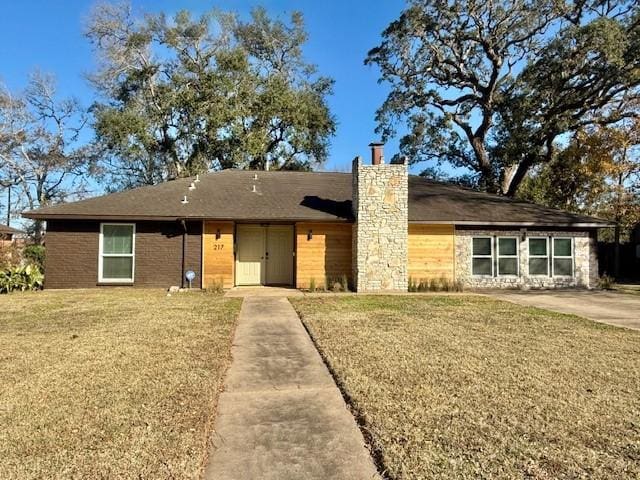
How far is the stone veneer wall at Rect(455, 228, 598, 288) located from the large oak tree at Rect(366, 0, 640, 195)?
24.7 ft

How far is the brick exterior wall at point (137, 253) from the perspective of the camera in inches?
533

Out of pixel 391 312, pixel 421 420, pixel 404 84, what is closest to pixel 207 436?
pixel 421 420

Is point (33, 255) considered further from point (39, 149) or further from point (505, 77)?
point (505, 77)

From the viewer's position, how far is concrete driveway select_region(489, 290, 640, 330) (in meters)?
9.09

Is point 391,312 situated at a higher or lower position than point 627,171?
lower

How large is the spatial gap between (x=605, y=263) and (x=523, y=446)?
22497 mm

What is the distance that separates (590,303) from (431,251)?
4.70 meters

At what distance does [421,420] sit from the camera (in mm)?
3625

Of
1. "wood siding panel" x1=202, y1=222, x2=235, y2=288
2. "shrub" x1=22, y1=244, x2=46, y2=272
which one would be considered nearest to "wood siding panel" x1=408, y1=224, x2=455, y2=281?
"wood siding panel" x1=202, y1=222, x2=235, y2=288

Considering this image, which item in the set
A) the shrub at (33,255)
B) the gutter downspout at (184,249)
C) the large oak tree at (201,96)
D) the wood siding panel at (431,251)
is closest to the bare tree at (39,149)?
the large oak tree at (201,96)

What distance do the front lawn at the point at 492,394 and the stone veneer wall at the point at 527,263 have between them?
21.0 ft

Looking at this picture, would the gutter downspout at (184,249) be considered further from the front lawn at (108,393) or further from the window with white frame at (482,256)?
the window with white frame at (482,256)

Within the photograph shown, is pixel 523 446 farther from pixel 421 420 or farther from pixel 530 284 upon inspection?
pixel 530 284

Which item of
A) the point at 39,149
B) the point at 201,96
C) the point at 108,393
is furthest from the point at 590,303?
the point at 39,149
